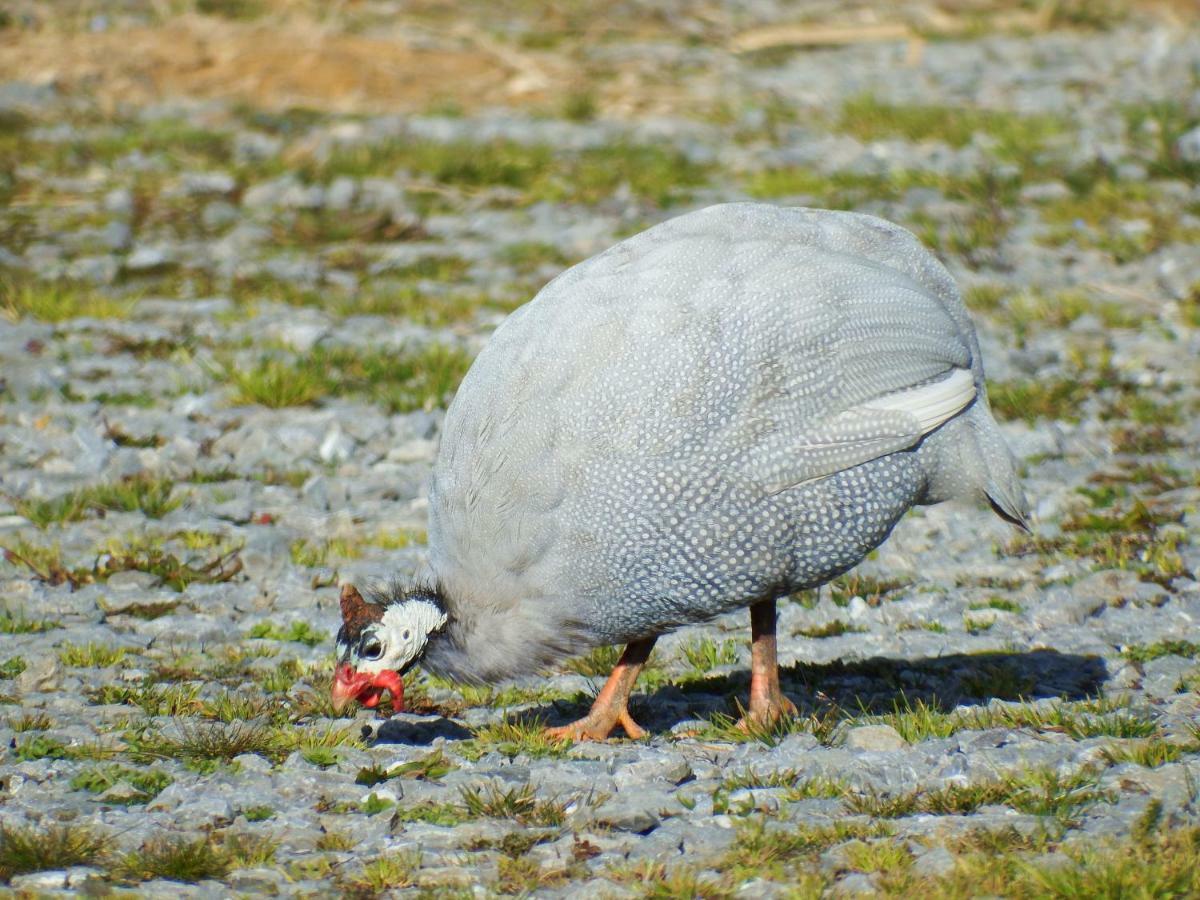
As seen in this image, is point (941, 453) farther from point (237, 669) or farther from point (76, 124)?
point (76, 124)

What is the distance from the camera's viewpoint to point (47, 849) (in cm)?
355

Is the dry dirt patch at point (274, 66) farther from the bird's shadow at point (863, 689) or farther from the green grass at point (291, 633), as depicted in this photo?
the bird's shadow at point (863, 689)

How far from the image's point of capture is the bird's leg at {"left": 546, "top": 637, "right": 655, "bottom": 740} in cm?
454

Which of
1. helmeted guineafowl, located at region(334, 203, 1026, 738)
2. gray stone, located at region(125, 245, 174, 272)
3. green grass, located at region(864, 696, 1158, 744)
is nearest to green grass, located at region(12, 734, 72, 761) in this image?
helmeted guineafowl, located at region(334, 203, 1026, 738)

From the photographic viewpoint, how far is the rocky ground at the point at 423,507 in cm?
Result: 371

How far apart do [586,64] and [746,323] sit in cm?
861

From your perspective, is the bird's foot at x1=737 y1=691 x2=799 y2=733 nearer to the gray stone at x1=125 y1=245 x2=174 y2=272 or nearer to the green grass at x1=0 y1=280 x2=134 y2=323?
the green grass at x1=0 y1=280 x2=134 y2=323

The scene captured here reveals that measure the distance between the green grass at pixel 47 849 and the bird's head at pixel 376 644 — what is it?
2.39 feet

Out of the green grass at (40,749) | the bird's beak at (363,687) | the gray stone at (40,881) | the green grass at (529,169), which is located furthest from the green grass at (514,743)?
the green grass at (529,169)

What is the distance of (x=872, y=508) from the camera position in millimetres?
4324

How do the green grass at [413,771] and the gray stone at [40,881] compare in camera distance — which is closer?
the gray stone at [40,881]

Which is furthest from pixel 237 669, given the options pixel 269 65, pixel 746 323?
pixel 269 65

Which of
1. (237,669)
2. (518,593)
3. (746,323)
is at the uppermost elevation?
(746,323)

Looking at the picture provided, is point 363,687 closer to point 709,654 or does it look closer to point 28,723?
point 28,723
